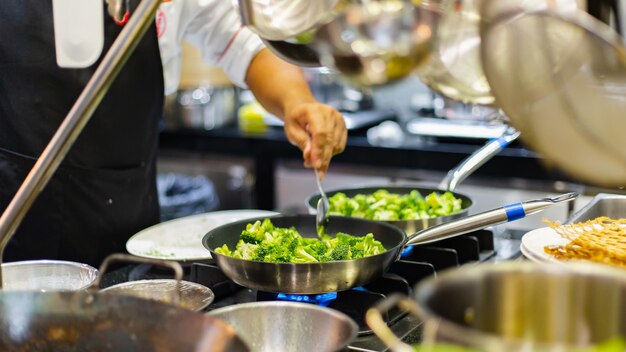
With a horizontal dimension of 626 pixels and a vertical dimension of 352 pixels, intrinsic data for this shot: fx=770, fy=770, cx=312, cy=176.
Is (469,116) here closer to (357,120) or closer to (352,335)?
(357,120)

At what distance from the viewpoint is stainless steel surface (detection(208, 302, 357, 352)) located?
3.80ft

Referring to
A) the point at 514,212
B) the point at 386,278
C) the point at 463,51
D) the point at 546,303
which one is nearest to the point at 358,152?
the point at 514,212

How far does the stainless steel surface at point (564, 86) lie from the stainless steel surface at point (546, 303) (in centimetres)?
16

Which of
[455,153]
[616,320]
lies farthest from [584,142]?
[455,153]

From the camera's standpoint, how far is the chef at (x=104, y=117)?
1984mm

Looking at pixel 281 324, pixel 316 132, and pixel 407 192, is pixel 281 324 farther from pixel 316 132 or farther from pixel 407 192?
pixel 407 192

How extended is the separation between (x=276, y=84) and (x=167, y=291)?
35.7 inches

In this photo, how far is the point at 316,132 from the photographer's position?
1.79 meters

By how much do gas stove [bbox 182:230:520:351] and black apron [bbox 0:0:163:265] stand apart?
1.69 ft

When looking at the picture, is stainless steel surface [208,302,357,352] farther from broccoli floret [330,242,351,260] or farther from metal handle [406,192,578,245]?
metal handle [406,192,578,245]

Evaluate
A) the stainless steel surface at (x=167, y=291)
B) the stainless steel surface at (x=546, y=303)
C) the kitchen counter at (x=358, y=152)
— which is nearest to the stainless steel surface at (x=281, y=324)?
the stainless steel surface at (x=167, y=291)

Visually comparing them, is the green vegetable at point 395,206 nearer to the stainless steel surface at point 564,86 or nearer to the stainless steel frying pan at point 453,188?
the stainless steel frying pan at point 453,188

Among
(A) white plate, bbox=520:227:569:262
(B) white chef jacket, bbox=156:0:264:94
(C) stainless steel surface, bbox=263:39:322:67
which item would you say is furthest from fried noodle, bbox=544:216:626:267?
(B) white chef jacket, bbox=156:0:264:94

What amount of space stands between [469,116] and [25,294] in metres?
3.00
